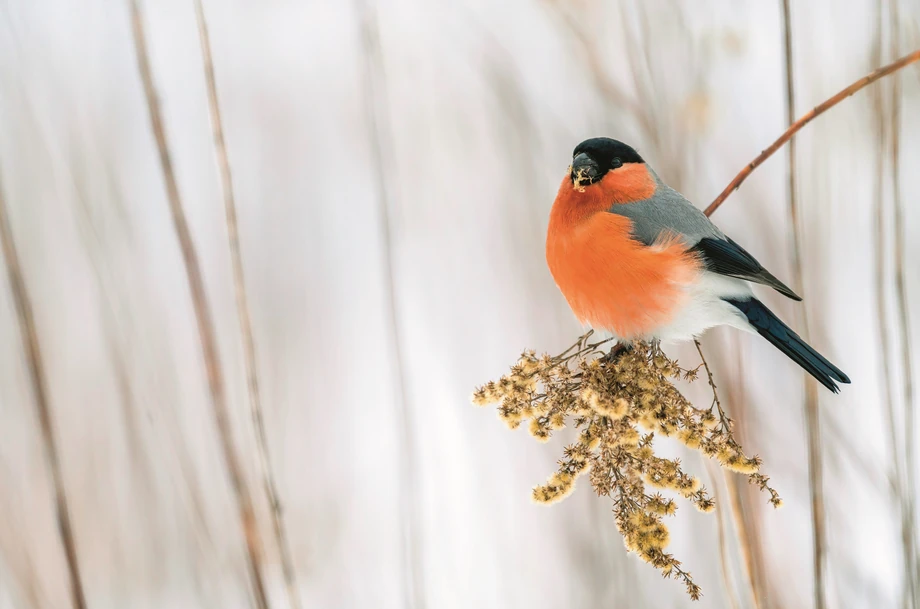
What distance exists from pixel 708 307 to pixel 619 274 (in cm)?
22

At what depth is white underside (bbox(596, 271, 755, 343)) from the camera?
1.39 metres

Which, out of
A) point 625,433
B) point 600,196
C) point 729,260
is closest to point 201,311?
point 625,433

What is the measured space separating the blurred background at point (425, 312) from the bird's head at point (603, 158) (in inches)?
1.9

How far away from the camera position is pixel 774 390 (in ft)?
6.61

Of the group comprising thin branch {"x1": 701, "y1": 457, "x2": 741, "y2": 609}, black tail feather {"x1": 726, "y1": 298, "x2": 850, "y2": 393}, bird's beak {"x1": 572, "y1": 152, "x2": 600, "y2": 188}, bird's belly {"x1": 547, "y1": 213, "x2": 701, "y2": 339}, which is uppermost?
bird's beak {"x1": 572, "y1": 152, "x2": 600, "y2": 188}

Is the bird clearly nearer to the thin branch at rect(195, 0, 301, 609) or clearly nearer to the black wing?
the black wing

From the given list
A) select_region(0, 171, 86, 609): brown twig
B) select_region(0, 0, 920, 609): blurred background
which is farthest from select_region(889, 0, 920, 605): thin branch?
select_region(0, 171, 86, 609): brown twig

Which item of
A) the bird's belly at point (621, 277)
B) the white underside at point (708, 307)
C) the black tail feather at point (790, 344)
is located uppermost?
the bird's belly at point (621, 277)

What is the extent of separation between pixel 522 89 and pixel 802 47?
77cm

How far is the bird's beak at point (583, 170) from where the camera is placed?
1.34m

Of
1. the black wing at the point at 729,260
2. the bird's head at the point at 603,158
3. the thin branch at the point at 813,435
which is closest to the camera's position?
the thin branch at the point at 813,435

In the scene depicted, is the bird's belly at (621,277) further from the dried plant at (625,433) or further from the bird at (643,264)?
the dried plant at (625,433)

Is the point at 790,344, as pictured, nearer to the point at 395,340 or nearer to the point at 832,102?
the point at 832,102

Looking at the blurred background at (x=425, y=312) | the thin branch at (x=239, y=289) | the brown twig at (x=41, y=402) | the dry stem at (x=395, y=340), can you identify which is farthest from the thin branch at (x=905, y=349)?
the brown twig at (x=41, y=402)
